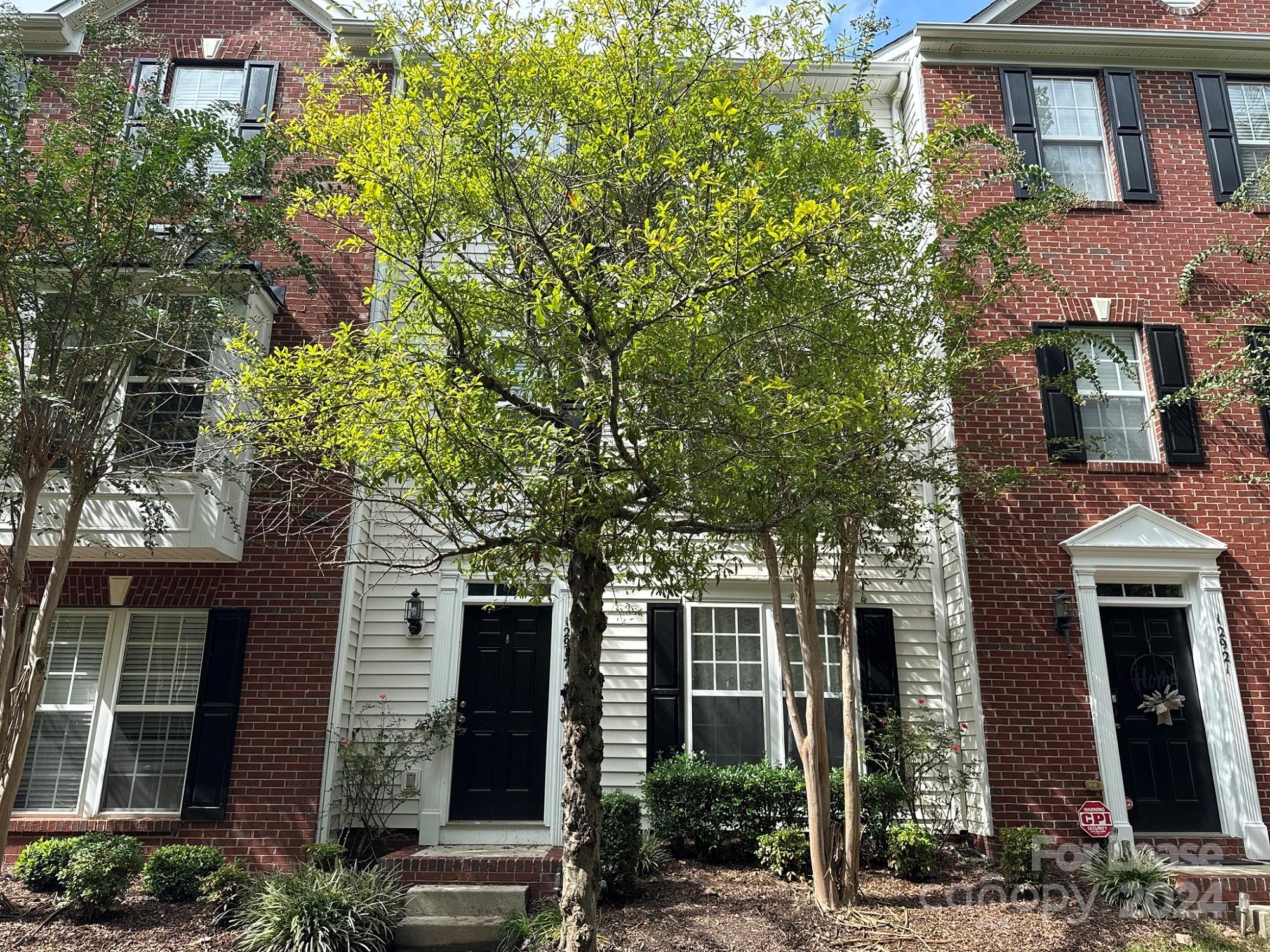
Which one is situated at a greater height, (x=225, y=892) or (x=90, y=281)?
(x=90, y=281)

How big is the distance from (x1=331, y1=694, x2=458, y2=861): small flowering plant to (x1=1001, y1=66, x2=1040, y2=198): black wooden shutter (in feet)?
27.2

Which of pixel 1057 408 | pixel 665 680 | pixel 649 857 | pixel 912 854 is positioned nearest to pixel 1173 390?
pixel 1057 408

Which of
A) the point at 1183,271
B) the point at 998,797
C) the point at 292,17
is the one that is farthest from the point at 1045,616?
the point at 292,17

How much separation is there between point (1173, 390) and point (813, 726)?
17.9 ft

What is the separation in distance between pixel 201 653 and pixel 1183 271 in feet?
35.3

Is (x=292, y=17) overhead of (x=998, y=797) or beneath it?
overhead

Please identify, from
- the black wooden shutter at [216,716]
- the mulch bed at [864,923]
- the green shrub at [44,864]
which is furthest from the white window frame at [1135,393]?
the green shrub at [44,864]

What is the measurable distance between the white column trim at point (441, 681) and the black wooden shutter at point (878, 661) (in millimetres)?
4109

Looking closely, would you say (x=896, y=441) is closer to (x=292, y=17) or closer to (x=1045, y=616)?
(x=1045, y=616)

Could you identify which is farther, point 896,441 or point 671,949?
point 896,441

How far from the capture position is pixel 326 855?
7.54 m

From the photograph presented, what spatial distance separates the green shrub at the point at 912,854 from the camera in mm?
7652

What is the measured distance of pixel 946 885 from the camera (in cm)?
754

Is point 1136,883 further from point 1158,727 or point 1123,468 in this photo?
point 1123,468
